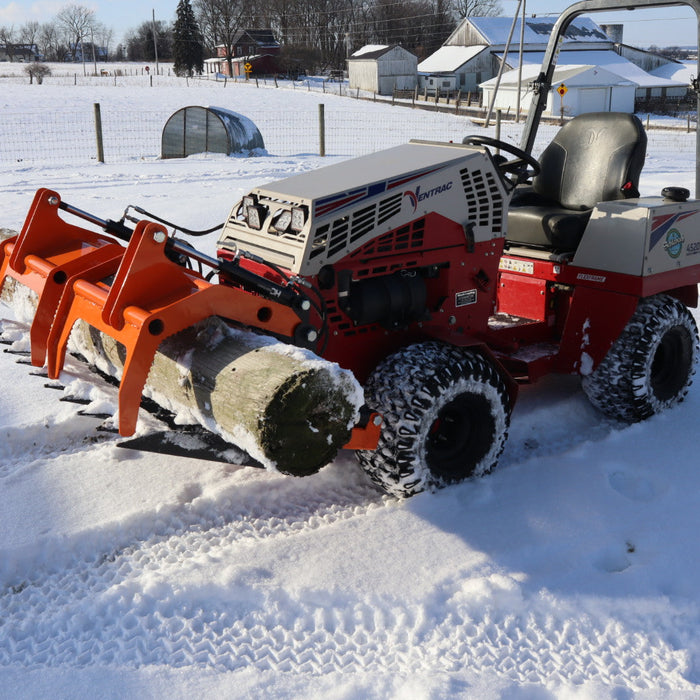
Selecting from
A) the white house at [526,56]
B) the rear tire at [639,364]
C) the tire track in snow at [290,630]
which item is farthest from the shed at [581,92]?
the tire track in snow at [290,630]

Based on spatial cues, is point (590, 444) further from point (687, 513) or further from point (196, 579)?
point (196, 579)

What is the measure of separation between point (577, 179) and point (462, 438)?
226cm

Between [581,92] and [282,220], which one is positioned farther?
[581,92]

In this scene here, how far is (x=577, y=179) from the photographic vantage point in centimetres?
508

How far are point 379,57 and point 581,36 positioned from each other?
13611mm

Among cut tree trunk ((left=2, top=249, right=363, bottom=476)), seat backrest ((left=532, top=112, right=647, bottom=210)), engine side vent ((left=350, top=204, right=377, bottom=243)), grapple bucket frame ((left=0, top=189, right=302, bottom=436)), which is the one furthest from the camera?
seat backrest ((left=532, top=112, right=647, bottom=210))

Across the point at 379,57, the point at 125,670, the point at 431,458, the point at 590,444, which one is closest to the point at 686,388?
the point at 590,444

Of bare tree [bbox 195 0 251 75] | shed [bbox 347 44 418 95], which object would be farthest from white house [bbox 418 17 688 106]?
bare tree [bbox 195 0 251 75]

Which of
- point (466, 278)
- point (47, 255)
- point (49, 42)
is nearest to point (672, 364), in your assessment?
point (466, 278)

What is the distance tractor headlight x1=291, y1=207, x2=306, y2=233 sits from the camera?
11.3 feet

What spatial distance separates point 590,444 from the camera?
4.08 metres

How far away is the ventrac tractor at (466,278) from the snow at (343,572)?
1.05 feet

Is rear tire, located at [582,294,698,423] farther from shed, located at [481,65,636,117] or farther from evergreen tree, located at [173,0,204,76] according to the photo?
evergreen tree, located at [173,0,204,76]

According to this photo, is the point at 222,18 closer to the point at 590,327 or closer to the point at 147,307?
the point at 590,327
